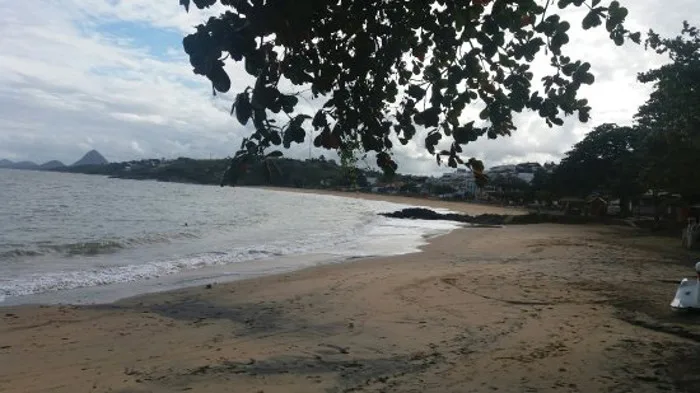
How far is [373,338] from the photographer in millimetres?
6805

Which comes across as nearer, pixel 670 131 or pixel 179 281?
pixel 179 281

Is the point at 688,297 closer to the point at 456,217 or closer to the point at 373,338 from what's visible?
the point at 373,338

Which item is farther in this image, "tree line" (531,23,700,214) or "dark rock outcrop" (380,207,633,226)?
"dark rock outcrop" (380,207,633,226)

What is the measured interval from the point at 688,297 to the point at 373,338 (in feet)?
13.7

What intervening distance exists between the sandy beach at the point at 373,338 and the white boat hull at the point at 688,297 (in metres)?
0.13

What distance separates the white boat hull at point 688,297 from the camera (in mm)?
7035

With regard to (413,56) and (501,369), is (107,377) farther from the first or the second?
(413,56)

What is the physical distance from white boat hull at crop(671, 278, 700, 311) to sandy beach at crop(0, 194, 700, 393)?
0.13 meters

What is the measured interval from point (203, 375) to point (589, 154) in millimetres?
59900

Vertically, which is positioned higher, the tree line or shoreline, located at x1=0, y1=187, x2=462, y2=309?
the tree line

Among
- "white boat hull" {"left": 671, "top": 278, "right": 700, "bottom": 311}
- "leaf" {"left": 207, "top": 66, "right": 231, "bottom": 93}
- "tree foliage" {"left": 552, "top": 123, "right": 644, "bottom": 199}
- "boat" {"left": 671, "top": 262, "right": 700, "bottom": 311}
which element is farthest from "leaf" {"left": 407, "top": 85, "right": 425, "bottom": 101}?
"tree foliage" {"left": 552, "top": 123, "right": 644, "bottom": 199}

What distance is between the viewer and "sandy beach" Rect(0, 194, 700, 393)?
16.7 ft

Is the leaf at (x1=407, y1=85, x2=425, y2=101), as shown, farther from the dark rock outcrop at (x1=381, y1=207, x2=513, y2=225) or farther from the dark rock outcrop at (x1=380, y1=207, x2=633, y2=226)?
the dark rock outcrop at (x1=381, y1=207, x2=513, y2=225)

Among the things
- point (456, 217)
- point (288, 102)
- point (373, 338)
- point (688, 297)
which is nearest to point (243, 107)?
point (288, 102)
